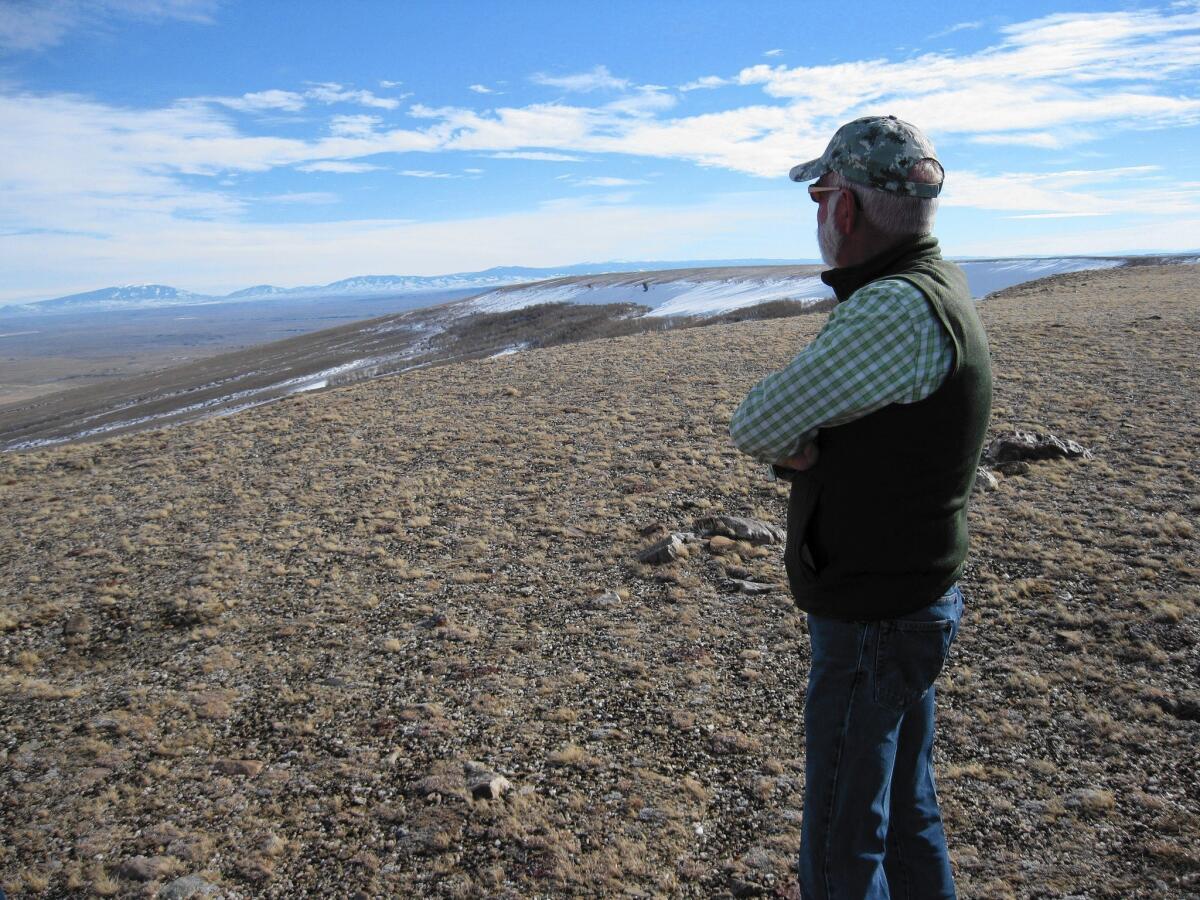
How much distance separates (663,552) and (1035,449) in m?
4.57

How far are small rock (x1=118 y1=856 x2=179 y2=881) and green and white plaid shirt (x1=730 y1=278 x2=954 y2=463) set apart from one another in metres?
3.55

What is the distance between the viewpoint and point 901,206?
2.06 metres

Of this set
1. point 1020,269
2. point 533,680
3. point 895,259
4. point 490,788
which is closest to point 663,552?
point 533,680

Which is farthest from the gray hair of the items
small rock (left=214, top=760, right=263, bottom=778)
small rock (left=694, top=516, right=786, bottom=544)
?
small rock (left=694, top=516, right=786, bottom=544)

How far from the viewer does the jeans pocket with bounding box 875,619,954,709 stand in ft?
7.08

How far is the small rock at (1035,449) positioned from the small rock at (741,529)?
310 cm

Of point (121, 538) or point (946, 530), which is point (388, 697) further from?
point (121, 538)

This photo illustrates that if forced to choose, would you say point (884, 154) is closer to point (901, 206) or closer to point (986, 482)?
point (901, 206)

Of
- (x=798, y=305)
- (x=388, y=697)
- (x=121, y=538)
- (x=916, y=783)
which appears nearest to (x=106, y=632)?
(x=121, y=538)

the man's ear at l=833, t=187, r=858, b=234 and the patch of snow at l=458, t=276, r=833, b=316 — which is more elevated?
the patch of snow at l=458, t=276, r=833, b=316

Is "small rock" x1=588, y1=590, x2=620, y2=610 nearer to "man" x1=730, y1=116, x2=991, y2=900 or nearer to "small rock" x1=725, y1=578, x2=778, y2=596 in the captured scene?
"small rock" x1=725, y1=578, x2=778, y2=596

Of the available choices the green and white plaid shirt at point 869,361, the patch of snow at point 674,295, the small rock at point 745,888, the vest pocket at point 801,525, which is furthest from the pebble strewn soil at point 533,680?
the patch of snow at point 674,295

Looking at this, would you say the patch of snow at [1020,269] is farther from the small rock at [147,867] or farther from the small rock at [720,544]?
the small rock at [147,867]

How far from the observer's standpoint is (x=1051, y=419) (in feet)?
30.9
